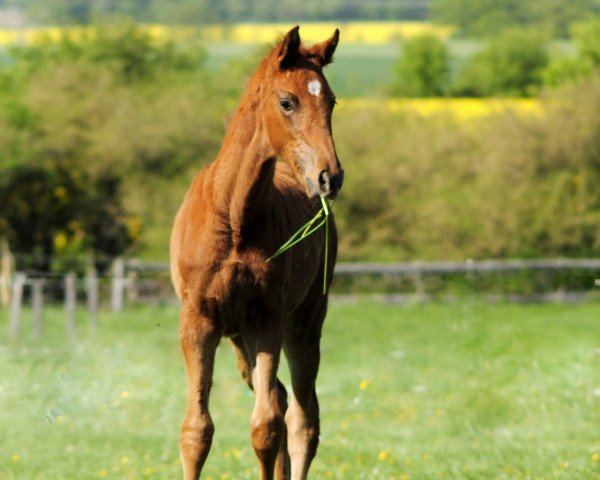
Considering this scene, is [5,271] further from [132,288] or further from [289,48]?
[289,48]

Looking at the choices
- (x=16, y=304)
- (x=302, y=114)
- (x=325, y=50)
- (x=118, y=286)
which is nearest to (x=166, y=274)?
(x=118, y=286)

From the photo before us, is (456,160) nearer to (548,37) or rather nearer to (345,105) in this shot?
(345,105)

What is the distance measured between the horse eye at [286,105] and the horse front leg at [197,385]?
128cm

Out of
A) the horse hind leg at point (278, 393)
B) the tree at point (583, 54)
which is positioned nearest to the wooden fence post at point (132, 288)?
the horse hind leg at point (278, 393)

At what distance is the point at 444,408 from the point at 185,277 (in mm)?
6767

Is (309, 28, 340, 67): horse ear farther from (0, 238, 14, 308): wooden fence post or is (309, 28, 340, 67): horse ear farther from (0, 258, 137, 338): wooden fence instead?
(0, 238, 14, 308): wooden fence post

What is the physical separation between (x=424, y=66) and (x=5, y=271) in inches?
1652

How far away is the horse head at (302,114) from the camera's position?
23.1 feet

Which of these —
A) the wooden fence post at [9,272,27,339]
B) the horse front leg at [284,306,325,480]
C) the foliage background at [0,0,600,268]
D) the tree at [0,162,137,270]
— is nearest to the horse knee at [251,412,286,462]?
the horse front leg at [284,306,325,480]

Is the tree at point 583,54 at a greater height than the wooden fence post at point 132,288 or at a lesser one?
greater

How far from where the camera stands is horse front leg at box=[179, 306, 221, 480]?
7758 millimetres

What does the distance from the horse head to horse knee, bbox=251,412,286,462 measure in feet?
4.64

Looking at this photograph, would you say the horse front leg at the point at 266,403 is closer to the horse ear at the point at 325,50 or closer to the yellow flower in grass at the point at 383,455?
the horse ear at the point at 325,50

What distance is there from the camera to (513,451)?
11.1 m
